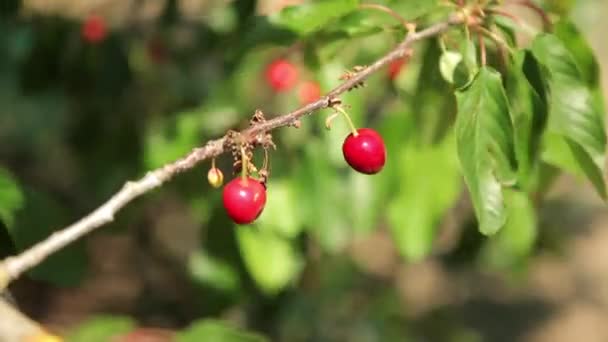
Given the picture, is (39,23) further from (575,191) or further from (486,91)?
(575,191)

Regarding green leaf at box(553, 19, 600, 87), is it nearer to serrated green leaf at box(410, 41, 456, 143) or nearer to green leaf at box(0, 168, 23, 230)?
→ serrated green leaf at box(410, 41, 456, 143)

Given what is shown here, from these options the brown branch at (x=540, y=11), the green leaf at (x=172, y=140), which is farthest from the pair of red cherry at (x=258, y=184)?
the green leaf at (x=172, y=140)

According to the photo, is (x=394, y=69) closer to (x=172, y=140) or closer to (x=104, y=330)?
(x=172, y=140)

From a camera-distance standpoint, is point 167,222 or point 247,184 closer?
point 247,184

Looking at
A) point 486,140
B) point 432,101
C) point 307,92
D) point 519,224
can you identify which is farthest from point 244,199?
point 307,92

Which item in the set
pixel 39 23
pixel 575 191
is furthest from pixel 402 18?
pixel 575 191
